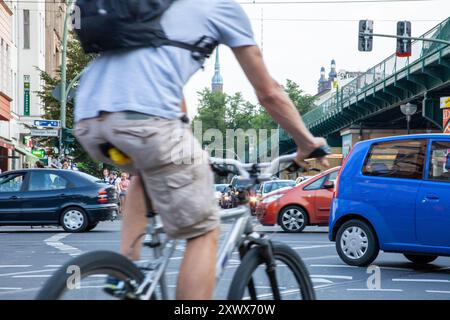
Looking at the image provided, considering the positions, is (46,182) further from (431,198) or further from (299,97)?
(299,97)

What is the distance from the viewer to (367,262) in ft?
38.7

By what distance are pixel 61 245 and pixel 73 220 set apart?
15.7 feet

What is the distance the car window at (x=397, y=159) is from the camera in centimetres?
1121

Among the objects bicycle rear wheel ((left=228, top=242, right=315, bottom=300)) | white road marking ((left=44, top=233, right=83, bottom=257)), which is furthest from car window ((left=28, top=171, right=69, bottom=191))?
bicycle rear wheel ((left=228, top=242, right=315, bottom=300))

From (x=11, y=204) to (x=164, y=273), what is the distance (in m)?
17.8

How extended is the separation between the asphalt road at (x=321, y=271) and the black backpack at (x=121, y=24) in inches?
38.7

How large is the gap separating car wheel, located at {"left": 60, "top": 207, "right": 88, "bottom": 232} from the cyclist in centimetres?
1744

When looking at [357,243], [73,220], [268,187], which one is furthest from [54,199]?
[268,187]

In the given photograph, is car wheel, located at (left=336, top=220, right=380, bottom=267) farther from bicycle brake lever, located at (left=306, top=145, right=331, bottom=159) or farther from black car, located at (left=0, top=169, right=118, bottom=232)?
black car, located at (left=0, top=169, right=118, bottom=232)

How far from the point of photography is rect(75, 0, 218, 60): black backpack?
11.0 ft

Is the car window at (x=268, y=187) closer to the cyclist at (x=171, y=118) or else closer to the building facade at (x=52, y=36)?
the building facade at (x=52, y=36)

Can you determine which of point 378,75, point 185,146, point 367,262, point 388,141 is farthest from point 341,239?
point 378,75

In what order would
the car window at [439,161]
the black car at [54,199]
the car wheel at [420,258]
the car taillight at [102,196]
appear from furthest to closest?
1. the car taillight at [102,196]
2. the black car at [54,199]
3. the car wheel at [420,258]
4. the car window at [439,161]

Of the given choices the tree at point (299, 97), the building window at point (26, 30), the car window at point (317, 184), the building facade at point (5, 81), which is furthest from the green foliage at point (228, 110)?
the car window at point (317, 184)
